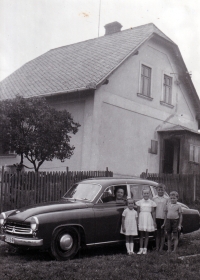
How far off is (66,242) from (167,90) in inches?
551

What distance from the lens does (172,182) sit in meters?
14.7

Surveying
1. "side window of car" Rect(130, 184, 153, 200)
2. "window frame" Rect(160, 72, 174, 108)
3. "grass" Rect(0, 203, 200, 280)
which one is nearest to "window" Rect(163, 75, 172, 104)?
"window frame" Rect(160, 72, 174, 108)

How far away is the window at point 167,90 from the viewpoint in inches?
767

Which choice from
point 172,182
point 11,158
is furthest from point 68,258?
point 11,158

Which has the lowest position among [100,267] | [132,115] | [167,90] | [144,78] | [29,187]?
[100,267]

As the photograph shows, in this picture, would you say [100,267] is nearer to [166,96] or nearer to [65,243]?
[65,243]

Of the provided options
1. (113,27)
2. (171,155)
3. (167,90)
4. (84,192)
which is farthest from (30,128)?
(113,27)

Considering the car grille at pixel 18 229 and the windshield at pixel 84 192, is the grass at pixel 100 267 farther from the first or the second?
the windshield at pixel 84 192

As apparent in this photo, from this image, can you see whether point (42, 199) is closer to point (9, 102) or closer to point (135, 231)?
point (9, 102)

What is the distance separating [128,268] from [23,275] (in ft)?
5.11

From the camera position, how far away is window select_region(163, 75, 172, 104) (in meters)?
19.5

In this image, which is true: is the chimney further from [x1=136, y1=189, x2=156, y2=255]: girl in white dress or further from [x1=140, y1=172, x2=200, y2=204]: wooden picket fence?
[x1=136, y1=189, x2=156, y2=255]: girl in white dress

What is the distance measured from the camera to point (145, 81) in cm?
1822

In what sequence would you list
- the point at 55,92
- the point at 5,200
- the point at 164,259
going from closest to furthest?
the point at 164,259 < the point at 5,200 < the point at 55,92
